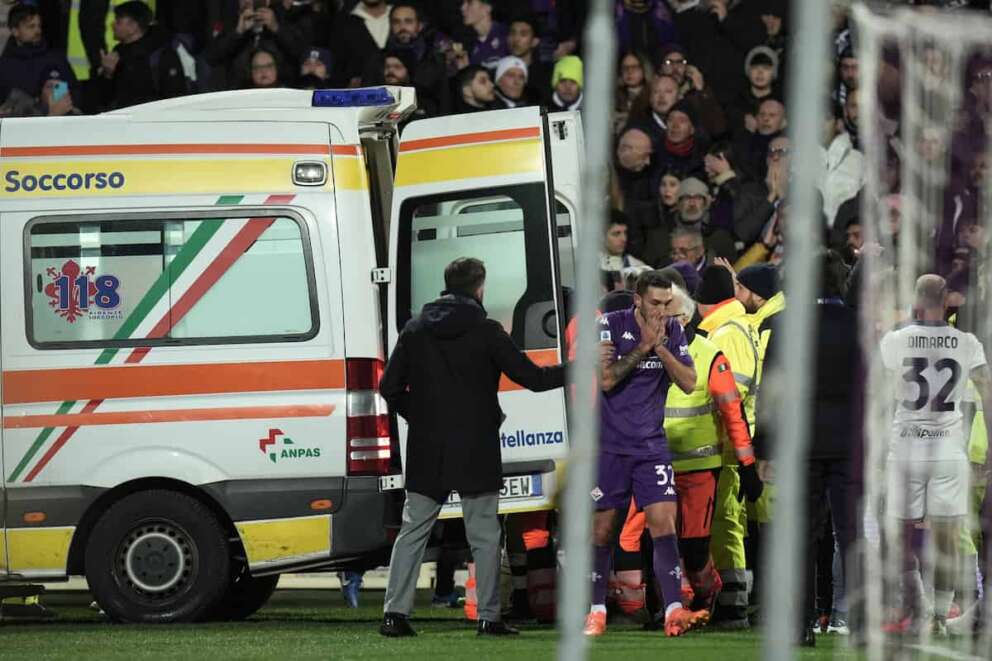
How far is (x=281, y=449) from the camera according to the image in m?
11.9

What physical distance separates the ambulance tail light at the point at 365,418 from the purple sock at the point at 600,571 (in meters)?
1.32

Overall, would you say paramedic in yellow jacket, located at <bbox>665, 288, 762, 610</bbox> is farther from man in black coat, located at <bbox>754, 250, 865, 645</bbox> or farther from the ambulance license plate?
man in black coat, located at <bbox>754, 250, 865, 645</bbox>

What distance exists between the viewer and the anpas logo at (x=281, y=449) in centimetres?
1185

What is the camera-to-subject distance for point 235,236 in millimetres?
11984

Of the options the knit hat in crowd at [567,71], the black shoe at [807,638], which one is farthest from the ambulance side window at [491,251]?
the knit hat in crowd at [567,71]

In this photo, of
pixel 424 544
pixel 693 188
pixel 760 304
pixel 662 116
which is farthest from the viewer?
pixel 662 116

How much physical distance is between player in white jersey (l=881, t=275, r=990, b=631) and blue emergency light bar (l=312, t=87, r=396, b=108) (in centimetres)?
300

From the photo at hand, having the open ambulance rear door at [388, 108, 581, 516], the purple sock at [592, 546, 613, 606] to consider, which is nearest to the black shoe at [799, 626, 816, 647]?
the purple sock at [592, 546, 613, 606]

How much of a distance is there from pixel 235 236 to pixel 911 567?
3978 mm

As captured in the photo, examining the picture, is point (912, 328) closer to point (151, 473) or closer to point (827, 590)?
point (827, 590)

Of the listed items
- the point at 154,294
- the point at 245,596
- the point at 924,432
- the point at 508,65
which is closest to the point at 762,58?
the point at 508,65

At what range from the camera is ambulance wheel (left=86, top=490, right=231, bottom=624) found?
11883mm

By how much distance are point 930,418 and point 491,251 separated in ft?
8.23

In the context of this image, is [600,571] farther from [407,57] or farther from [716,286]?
[407,57]
